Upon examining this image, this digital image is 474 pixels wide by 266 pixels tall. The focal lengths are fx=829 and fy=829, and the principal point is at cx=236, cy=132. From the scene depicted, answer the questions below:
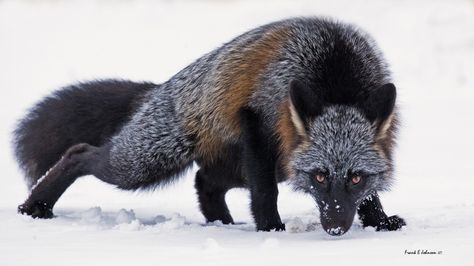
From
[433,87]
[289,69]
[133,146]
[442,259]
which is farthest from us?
[433,87]

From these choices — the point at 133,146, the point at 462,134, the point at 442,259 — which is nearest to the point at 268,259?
the point at 442,259

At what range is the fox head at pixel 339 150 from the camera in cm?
695

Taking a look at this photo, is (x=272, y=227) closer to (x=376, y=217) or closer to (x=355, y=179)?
(x=376, y=217)

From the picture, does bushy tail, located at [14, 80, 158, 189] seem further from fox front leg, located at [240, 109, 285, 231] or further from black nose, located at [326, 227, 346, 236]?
black nose, located at [326, 227, 346, 236]

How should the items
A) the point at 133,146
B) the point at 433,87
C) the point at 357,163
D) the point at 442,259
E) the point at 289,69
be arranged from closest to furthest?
the point at 442,259 → the point at 357,163 → the point at 289,69 → the point at 133,146 → the point at 433,87

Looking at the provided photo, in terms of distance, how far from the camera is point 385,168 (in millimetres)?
7320

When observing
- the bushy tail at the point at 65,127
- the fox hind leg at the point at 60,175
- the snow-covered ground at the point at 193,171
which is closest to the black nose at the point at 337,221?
the snow-covered ground at the point at 193,171

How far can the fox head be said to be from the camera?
6.95 meters

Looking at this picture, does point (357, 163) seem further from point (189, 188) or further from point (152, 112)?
point (189, 188)

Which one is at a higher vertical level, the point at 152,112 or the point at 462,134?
the point at 152,112

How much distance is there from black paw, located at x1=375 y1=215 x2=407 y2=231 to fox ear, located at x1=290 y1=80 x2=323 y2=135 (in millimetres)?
1423

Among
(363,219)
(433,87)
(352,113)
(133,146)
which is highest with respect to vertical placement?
(352,113)

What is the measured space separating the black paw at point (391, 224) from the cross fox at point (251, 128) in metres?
0.01

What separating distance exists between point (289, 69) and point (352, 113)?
100 cm
